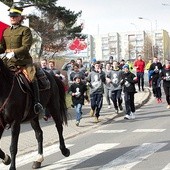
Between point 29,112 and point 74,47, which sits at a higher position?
point 74,47

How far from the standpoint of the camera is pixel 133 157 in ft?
25.0

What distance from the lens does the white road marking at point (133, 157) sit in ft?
22.7

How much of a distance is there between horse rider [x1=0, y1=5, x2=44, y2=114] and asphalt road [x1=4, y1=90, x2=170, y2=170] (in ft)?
4.03

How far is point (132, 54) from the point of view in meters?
123

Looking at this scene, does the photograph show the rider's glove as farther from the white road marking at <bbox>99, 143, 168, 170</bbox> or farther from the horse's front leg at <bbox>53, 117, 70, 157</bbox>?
the white road marking at <bbox>99, 143, 168, 170</bbox>

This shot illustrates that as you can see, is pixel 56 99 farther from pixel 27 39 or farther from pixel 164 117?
pixel 164 117

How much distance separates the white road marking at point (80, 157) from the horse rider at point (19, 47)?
1.01m

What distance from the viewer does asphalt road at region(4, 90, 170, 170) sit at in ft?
23.4

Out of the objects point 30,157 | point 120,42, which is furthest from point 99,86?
point 120,42

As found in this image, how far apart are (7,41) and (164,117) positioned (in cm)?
842

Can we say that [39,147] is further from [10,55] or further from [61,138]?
[10,55]

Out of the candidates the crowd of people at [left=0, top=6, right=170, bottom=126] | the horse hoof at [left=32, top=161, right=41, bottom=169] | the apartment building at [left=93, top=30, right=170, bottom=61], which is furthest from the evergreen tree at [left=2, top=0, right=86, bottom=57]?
the apartment building at [left=93, top=30, right=170, bottom=61]

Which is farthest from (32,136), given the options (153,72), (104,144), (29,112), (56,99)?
(153,72)

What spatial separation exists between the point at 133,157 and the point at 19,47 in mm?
2842
